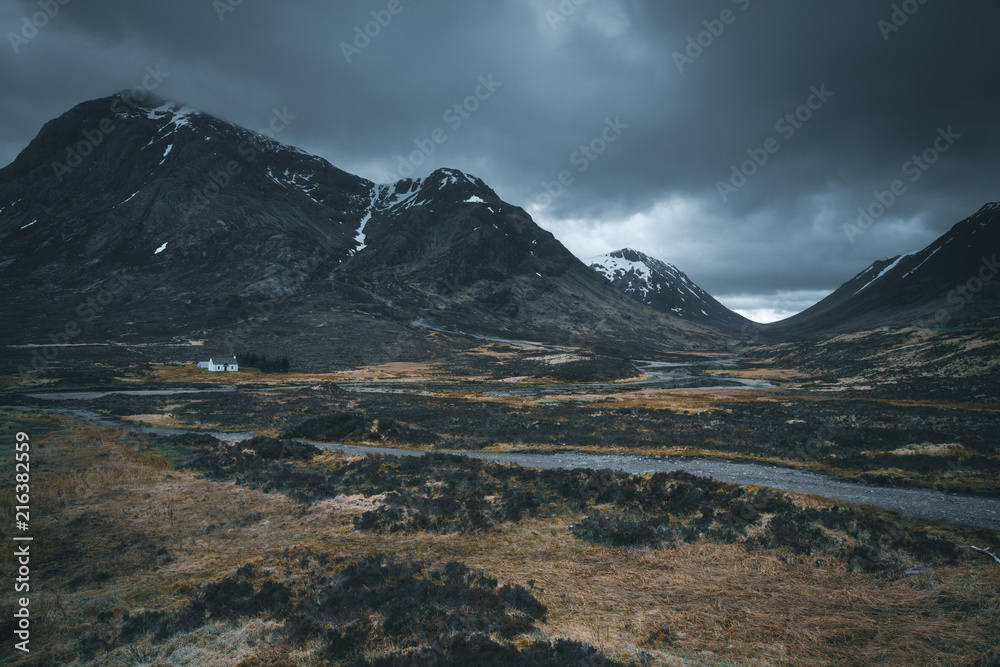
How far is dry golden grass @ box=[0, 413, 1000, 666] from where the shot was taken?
888cm

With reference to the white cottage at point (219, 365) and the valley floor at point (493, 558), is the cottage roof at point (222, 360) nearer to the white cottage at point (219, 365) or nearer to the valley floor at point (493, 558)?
the white cottage at point (219, 365)

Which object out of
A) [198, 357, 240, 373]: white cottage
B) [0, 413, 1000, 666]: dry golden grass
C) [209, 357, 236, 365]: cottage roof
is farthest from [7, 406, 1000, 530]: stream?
[209, 357, 236, 365]: cottage roof

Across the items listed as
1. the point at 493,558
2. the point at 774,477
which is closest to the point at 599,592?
the point at 493,558

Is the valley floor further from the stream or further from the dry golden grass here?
the stream

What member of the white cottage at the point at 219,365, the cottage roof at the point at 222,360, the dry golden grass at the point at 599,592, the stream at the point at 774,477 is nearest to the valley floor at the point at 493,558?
the dry golden grass at the point at 599,592

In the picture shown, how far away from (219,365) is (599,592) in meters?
106

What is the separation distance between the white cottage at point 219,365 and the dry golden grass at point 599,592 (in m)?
88.3

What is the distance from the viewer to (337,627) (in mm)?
9938

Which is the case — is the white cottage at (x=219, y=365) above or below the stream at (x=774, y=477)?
below

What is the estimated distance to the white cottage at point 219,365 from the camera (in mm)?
95400

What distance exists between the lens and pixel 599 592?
37.4 ft

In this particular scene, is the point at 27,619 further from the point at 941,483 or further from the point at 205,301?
the point at 205,301

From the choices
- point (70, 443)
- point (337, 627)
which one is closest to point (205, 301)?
point (70, 443)

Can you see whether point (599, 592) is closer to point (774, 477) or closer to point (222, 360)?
point (774, 477)
